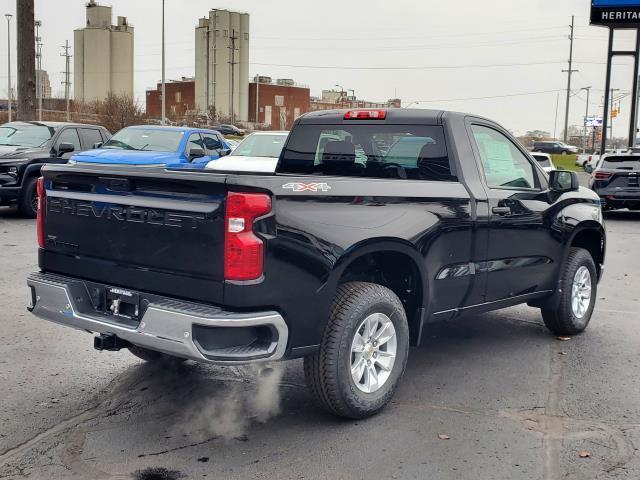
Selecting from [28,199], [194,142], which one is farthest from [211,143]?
[28,199]

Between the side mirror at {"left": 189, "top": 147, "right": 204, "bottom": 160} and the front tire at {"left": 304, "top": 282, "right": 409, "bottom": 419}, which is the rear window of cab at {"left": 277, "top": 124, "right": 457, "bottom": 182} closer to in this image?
the front tire at {"left": 304, "top": 282, "right": 409, "bottom": 419}

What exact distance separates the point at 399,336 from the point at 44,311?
89.2 inches

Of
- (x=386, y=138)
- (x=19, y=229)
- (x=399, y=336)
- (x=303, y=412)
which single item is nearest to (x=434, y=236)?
(x=399, y=336)

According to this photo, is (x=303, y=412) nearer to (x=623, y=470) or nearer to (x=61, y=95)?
(x=623, y=470)

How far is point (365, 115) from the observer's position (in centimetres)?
596

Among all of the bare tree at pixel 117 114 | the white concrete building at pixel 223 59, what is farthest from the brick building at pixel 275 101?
the bare tree at pixel 117 114

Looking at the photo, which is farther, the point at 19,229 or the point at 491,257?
the point at 19,229

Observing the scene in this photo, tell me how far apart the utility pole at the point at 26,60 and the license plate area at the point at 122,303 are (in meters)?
18.5

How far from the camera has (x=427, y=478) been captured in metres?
3.92

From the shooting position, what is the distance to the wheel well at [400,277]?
5.01 m

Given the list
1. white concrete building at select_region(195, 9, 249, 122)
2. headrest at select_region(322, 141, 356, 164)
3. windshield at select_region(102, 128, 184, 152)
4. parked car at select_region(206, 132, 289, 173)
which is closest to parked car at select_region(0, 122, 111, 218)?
windshield at select_region(102, 128, 184, 152)

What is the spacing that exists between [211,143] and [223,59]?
92195mm

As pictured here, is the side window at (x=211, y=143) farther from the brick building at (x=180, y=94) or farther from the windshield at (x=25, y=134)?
the brick building at (x=180, y=94)

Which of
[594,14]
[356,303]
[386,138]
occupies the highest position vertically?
[594,14]
